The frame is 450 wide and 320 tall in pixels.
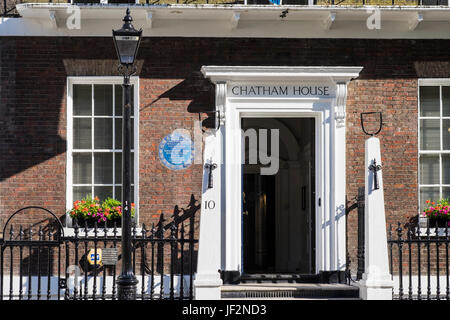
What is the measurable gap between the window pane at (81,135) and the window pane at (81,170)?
154 mm

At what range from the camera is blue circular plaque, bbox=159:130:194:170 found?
1305cm

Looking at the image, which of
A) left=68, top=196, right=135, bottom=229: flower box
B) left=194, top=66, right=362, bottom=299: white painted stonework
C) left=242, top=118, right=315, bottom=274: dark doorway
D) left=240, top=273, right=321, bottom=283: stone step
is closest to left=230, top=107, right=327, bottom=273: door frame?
left=194, top=66, right=362, bottom=299: white painted stonework

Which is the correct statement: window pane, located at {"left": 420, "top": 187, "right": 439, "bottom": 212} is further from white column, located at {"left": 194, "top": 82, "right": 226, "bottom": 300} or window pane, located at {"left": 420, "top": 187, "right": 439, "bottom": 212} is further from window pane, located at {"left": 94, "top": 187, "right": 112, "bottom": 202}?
window pane, located at {"left": 94, "top": 187, "right": 112, "bottom": 202}

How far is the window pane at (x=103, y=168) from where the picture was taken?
43.6 ft

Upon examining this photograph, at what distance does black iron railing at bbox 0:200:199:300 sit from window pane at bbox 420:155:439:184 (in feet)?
12.6

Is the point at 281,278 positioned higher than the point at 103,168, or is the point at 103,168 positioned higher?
the point at 103,168

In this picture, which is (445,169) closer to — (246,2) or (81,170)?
(246,2)

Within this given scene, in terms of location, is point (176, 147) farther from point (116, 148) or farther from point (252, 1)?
point (252, 1)

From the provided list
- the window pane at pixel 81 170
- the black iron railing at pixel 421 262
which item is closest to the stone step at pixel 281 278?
the black iron railing at pixel 421 262

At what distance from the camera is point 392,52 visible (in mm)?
13258

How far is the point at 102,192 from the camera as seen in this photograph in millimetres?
13258

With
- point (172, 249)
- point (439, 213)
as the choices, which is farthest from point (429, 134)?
point (172, 249)

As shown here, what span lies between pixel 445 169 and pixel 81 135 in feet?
20.1

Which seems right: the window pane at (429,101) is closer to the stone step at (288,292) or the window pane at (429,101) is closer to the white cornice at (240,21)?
the white cornice at (240,21)
